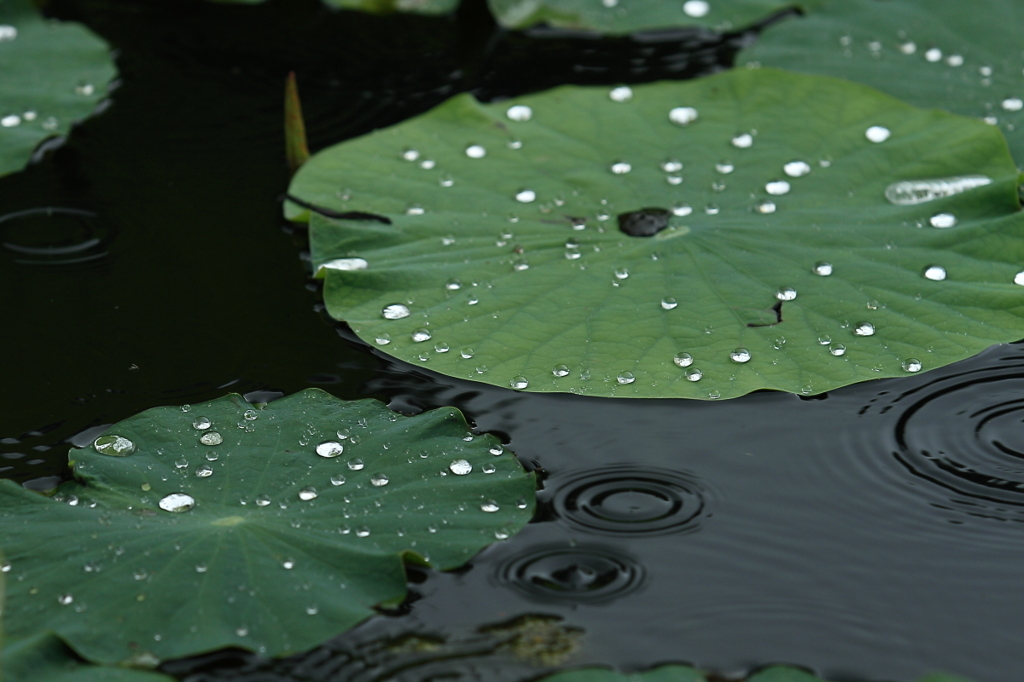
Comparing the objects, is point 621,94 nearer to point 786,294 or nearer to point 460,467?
point 786,294

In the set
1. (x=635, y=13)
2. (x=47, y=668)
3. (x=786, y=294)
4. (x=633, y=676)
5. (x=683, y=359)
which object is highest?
(x=635, y=13)

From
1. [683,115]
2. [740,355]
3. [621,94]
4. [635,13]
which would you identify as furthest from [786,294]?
[635,13]

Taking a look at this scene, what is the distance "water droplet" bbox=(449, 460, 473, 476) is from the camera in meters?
1.60

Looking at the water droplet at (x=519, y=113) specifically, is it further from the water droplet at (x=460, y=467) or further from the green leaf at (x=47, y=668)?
the green leaf at (x=47, y=668)

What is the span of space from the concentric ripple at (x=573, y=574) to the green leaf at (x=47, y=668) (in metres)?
0.51

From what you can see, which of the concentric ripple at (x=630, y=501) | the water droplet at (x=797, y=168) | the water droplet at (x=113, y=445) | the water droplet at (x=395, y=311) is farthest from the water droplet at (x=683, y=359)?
the water droplet at (x=113, y=445)

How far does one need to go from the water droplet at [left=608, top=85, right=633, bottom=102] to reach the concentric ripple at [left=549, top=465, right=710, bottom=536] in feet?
4.29

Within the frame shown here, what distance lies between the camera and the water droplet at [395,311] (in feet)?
6.68

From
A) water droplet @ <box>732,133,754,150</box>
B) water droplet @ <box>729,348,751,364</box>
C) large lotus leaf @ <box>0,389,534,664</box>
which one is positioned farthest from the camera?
water droplet @ <box>732,133,754,150</box>

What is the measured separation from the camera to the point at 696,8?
327 cm

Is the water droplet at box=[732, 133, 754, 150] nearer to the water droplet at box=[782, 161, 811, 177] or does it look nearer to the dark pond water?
the water droplet at box=[782, 161, 811, 177]

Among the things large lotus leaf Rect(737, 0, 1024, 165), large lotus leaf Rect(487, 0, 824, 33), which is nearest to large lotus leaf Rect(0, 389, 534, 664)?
large lotus leaf Rect(737, 0, 1024, 165)

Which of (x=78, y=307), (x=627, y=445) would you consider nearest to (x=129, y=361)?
(x=78, y=307)

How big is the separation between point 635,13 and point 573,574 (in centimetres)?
231
